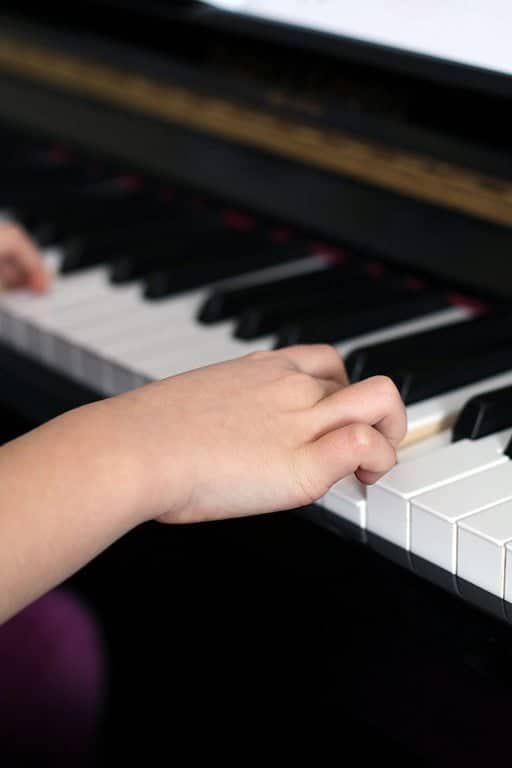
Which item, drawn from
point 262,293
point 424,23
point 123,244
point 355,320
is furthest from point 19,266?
point 424,23

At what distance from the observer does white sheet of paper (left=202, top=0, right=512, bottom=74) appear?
114 cm

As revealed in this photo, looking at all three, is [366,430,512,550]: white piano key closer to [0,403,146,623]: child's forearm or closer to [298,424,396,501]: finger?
[298,424,396,501]: finger

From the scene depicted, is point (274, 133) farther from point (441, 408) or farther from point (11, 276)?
point (441, 408)

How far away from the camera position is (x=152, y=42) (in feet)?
5.23

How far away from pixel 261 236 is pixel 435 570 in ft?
2.33

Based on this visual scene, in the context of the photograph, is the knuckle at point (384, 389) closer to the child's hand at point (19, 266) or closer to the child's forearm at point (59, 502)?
the child's forearm at point (59, 502)

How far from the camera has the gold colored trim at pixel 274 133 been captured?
1.26 meters

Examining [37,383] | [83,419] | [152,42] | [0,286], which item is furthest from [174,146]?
[83,419]

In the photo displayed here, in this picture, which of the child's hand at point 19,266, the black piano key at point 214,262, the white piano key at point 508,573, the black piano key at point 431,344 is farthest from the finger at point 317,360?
the child's hand at point 19,266

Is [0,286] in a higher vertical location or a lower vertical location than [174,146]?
lower

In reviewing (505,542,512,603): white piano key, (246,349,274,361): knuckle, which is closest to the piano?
(505,542,512,603): white piano key

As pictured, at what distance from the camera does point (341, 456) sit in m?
0.89

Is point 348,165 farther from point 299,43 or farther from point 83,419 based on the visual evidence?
point 83,419

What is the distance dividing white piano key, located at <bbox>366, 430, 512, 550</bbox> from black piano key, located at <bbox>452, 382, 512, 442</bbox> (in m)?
0.02
